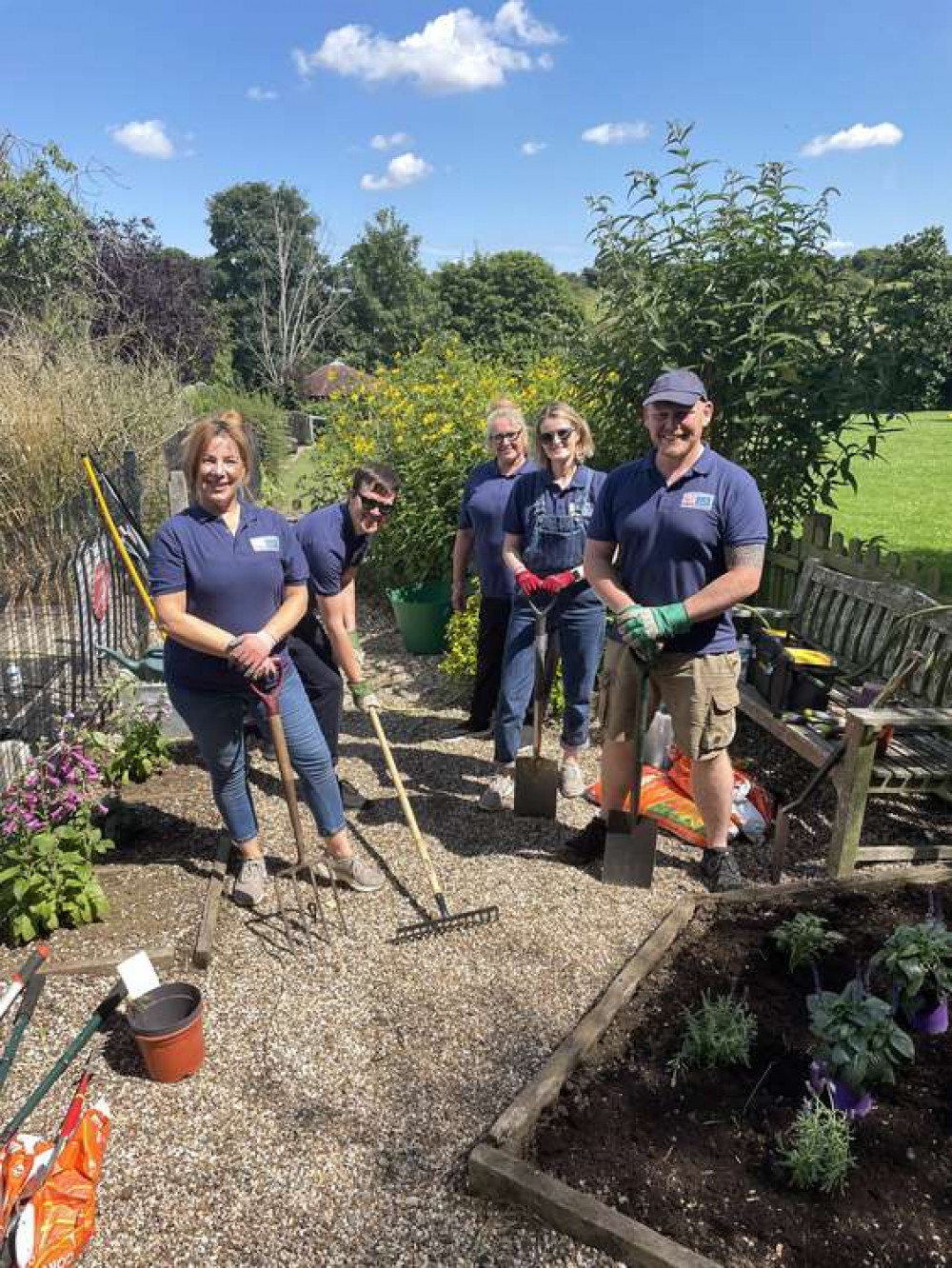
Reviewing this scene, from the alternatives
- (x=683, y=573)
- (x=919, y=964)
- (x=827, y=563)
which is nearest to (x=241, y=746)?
(x=683, y=573)

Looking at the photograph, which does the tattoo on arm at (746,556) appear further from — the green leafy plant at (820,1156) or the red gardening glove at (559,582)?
the green leafy plant at (820,1156)

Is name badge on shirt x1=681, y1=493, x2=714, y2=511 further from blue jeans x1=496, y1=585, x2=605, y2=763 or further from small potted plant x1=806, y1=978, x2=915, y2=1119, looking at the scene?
small potted plant x1=806, y1=978, x2=915, y2=1119

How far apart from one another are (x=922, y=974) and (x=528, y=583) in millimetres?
2344

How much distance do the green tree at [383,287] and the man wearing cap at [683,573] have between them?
48.7 m

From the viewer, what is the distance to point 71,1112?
2.10 meters

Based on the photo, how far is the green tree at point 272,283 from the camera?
4719 cm

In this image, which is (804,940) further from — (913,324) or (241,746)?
(913,324)

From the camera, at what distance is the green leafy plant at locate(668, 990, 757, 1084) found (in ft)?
8.34

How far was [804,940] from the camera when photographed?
2.96m

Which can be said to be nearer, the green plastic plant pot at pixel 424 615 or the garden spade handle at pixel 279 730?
the garden spade handle at pixel 279 730

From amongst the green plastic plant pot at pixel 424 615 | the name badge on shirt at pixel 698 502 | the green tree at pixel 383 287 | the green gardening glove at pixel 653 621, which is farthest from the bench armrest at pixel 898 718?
the green tree at pixel 383 287

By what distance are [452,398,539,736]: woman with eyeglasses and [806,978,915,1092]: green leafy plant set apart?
267cm

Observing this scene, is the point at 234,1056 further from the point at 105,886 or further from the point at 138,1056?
the point at 105,886

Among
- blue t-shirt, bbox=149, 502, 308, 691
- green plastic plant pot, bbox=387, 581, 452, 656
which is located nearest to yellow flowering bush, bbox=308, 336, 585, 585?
green plastic plant pot, bbox=387, 581, 452, 656
